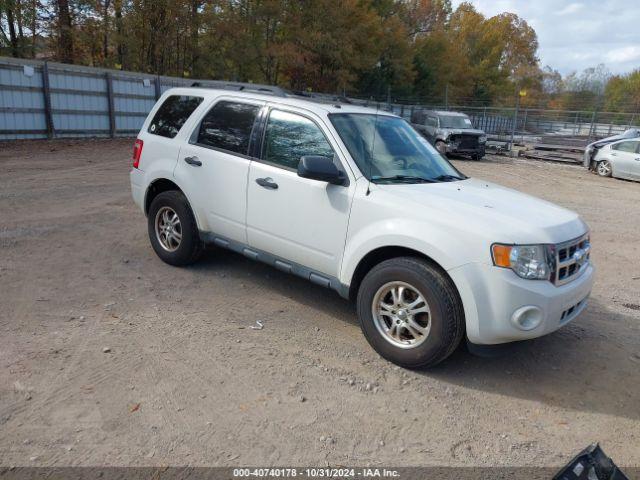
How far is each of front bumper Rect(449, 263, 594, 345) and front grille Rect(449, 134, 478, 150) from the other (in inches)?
723

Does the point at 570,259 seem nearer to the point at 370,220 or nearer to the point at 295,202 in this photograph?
the point at 370,220

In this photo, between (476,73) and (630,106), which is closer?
(630,106)

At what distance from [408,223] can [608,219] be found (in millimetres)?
8163

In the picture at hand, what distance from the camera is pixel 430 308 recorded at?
354cm

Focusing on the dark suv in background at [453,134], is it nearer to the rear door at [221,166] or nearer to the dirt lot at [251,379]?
the dirt lot at [251,379]

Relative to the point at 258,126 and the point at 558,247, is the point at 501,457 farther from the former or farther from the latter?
the point at 258,126

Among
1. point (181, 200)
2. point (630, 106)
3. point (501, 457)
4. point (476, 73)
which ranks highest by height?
point (476, 73)

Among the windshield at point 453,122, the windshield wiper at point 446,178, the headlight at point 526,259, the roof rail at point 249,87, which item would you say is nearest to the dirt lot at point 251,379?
the headlight at point 526,259

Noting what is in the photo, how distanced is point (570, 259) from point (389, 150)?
1689mm

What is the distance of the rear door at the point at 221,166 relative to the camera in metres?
4.76

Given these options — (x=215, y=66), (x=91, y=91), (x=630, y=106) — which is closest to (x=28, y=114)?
(x=91, y=91)

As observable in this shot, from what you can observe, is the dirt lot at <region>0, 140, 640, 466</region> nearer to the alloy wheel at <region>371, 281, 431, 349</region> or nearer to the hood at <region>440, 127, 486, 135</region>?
the alloy wheel at <region>371, 281, 431, 349</region>

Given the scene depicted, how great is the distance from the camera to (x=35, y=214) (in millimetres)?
7383

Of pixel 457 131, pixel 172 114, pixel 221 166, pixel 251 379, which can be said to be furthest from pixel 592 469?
pixel 457 131
